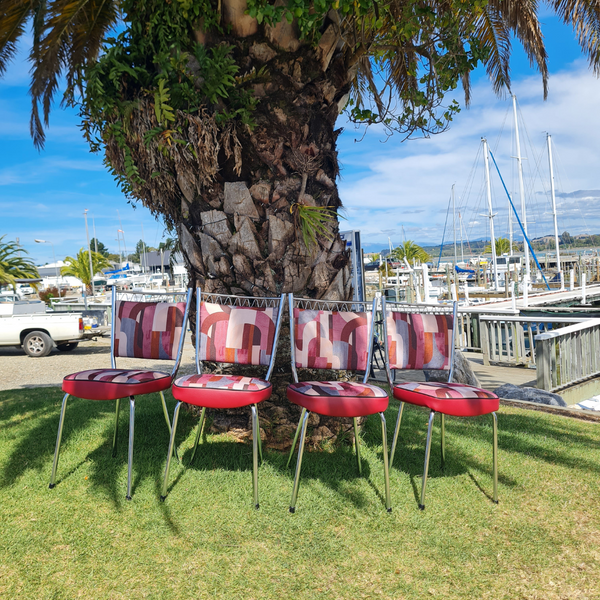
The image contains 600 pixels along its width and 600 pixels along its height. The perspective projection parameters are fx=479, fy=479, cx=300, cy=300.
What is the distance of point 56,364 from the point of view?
10.7m

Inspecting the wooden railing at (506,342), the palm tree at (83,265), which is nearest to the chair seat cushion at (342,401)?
the wooden railing at (506,342)

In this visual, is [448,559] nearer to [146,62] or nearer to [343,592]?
[343,592]

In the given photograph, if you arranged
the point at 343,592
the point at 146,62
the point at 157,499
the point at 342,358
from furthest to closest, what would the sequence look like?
the point at 146,62 → the point at 342,358 → the point at 157,499 → the point at 343,592

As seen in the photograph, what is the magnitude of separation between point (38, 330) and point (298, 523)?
1176cm

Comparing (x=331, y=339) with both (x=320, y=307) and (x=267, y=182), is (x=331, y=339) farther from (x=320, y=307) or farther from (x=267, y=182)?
(x=267, y=182)

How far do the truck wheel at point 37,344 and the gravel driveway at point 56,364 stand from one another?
0.56 feet

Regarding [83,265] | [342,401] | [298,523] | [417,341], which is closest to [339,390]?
[342,401]

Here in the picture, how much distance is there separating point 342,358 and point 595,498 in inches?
67.9

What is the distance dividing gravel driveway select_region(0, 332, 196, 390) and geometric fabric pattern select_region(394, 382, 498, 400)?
532cm

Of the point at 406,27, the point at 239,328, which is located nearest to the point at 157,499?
the point at 239,328

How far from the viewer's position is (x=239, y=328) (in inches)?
131

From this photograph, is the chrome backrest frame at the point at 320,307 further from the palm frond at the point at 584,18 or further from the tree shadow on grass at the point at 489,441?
the palm frond at the point at 584,18

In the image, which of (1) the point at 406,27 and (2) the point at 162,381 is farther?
(1) the point at 406,27

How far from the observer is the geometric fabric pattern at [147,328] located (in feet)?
11.3
